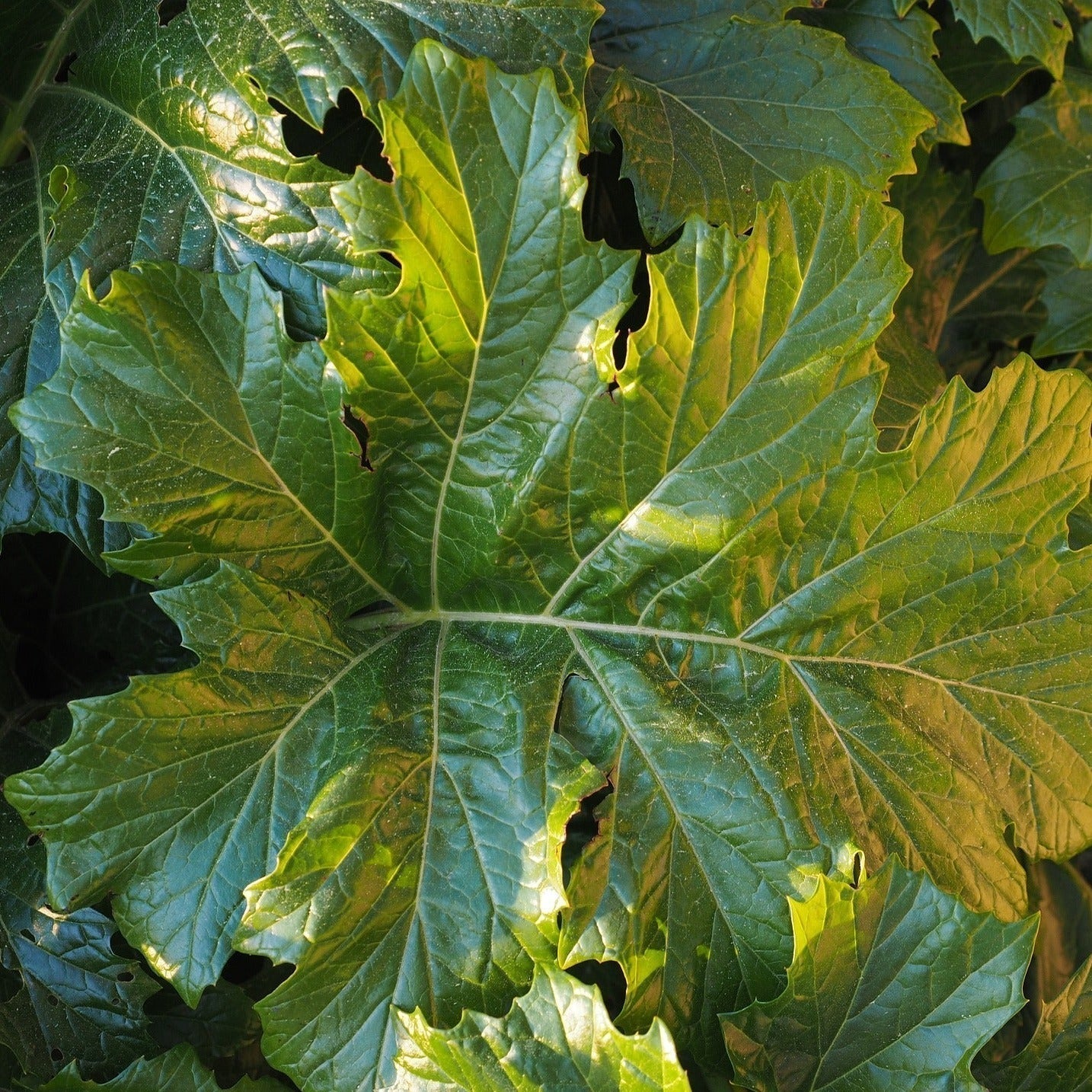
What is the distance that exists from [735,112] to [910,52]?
266 millimetres

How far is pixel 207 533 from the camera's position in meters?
0.84

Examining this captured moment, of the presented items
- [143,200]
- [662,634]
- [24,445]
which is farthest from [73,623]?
[662,634]

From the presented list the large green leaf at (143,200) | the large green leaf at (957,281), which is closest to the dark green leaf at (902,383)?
the large green leaf at (957,281)

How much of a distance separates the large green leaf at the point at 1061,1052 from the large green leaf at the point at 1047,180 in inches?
31.3

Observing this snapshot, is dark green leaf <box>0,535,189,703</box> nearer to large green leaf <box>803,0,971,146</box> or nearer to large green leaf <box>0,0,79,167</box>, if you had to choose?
large green leaf <box>0,0,79,167</box>

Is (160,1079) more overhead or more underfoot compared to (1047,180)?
more underfoot

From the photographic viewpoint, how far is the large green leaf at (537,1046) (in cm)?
75

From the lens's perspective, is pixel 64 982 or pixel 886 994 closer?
pixel 886 994

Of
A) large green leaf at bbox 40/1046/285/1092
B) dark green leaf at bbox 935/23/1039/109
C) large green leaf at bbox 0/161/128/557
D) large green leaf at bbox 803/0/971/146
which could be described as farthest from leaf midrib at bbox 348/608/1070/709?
dark green leaf at bbox 935/23/1039/109

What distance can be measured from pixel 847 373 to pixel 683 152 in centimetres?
29

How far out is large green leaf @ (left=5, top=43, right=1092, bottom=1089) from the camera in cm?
80

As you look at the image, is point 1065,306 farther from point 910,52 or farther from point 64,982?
point 64,982

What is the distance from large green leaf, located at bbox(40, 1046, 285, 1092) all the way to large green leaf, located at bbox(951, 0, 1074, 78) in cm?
121

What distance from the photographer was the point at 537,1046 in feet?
2.49
